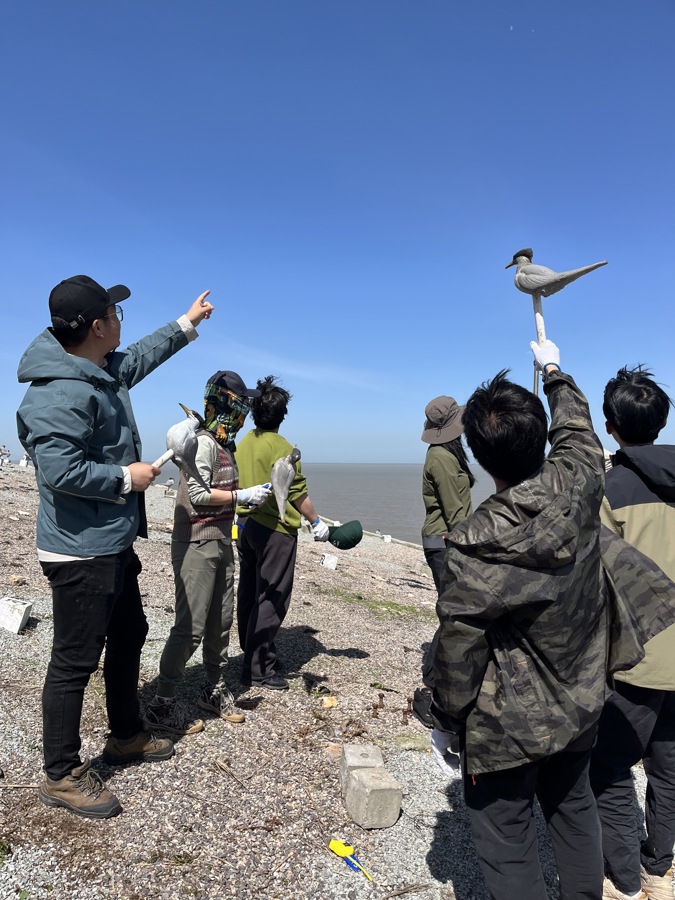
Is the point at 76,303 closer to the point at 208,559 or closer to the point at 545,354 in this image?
the point at 208,559

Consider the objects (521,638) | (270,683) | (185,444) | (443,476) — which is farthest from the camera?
(443,476)

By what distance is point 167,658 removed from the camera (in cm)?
394

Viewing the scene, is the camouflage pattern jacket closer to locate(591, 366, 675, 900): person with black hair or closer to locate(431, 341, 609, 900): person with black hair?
locate(431, 341, 609, 900): person with black hair

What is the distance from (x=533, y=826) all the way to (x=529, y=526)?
1196 millimetres

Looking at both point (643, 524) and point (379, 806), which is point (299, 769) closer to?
point (379, 806)

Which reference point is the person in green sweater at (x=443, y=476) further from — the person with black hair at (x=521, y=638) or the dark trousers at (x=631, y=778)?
the person with black hair at (x=521, y=638)

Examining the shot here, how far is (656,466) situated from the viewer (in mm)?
2684

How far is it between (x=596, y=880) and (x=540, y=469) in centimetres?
162

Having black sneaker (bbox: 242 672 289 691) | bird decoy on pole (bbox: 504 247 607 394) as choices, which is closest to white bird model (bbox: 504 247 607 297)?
bird decoy on pole (bbox: 504 247 607 394)

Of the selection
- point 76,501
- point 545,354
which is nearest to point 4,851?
point 76,501

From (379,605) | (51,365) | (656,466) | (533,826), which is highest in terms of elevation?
(51,365)

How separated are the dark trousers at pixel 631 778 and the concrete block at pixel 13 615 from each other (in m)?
4.64

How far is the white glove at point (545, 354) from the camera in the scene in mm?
2652

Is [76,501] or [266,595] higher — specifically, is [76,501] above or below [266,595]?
above
